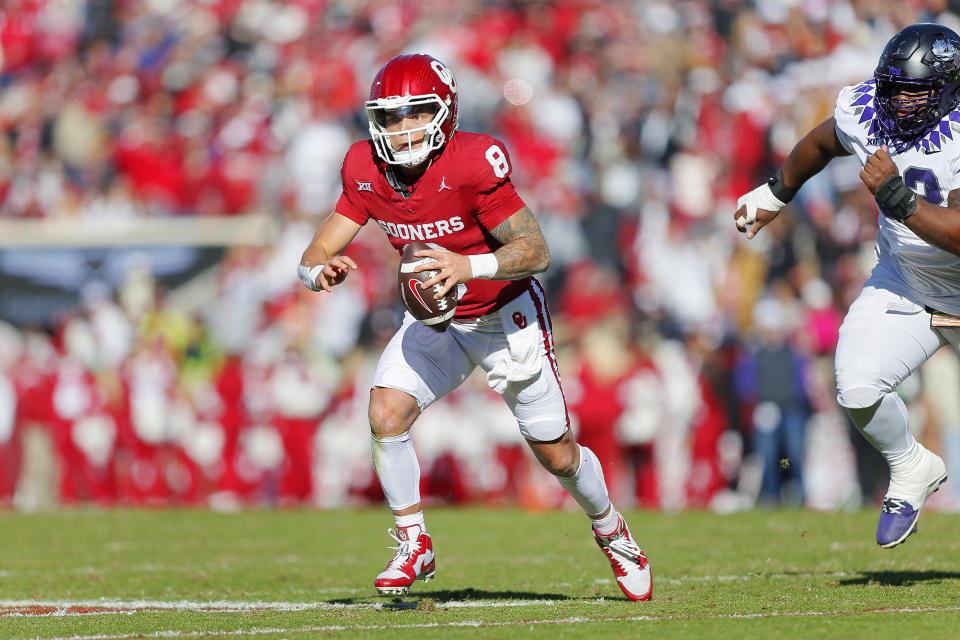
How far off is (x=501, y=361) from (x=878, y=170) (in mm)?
1681

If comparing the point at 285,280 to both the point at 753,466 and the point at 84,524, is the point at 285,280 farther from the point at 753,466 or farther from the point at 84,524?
the point at 753,466

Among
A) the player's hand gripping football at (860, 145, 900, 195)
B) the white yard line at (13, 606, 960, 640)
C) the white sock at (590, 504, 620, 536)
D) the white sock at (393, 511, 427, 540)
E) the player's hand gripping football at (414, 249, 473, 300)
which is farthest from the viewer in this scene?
the white sock at (590, 504, 620, 536)

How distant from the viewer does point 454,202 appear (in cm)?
541

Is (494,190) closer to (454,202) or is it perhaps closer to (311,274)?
(454,202)

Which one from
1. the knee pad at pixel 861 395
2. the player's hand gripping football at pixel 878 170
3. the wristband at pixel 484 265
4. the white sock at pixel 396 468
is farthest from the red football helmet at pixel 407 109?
the knee pad at pixel 861 395

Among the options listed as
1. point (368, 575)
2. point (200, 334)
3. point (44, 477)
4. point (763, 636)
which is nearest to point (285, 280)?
point (200, 334)

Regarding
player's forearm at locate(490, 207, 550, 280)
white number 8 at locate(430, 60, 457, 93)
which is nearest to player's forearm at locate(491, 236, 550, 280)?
player's forearm at locate(490, 207, 550, 280)

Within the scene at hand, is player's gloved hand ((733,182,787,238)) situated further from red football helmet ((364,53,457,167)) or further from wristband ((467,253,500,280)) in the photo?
red football helmet ((364,53,457,167))

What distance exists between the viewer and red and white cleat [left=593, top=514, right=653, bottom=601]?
19.0 feet

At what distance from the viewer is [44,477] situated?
14.8m

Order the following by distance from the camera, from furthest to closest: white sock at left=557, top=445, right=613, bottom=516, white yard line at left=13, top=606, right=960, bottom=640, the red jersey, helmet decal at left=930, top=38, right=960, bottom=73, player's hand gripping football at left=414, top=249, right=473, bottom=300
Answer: white sock at left=557, top=445, right=613, bottom=516 → the red jersey → helmet decal at left=930, top=38, right=960, bottom=73 → player's hand gripping football at left=414, top=249, right=473, bottom=300 → white yard line at left=13, top=606, right=960, bottom=640

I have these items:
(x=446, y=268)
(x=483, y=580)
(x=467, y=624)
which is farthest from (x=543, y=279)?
(x=467, y=624)

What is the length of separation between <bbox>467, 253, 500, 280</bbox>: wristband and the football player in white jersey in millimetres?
1376

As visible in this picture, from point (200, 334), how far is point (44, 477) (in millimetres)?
2278
